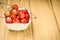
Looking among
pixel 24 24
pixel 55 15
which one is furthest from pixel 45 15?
pixel 24 24

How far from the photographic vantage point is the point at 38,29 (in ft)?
4.39

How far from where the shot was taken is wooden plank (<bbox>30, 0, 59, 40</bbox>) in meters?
1.29

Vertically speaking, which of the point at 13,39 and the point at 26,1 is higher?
the point at 26,1

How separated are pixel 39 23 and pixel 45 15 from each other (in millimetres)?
144

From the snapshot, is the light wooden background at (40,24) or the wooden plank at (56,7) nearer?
the light wooden background at (40,24)

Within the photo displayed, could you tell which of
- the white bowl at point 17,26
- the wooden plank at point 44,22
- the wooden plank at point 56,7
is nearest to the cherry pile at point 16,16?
the white bowl at point 17,26

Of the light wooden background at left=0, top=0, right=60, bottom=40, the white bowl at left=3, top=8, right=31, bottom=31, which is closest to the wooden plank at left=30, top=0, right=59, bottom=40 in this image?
the light wooden background at left=0, top=0, right=60, bottom=40

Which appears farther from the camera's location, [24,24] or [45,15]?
[45,15]

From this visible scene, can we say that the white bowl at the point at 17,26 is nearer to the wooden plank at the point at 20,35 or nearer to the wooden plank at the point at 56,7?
the wooden plank at the point at 20,35

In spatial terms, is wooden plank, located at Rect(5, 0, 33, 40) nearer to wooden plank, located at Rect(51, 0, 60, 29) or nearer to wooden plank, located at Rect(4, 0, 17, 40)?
wooden plank, located at Rect(4, 0, 17, 40)

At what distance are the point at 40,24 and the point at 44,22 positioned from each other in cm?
4

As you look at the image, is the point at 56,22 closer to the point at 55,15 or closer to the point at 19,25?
the point at 55,15

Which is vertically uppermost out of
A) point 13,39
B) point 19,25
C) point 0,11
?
point 0,11

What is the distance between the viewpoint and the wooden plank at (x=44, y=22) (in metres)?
1.29
